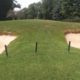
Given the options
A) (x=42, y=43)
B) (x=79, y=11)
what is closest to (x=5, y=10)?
(x=79, y=11)

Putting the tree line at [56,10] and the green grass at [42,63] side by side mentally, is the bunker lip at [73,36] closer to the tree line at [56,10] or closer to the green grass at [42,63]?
the green grass at [42,63]

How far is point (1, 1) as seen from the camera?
62.9 meters

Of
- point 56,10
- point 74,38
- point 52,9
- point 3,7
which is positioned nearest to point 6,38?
point 74,38

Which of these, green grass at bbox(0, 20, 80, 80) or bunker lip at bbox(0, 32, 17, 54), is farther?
bunker lip at bbox(0, 32, 17, 54)

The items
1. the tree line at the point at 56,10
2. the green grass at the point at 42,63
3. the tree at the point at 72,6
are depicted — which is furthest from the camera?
the tree line at the point at 56,10

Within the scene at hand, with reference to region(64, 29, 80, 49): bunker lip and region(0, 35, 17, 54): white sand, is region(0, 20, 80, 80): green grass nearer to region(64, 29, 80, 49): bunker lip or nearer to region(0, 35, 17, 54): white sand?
region(0, 35, 17, 54): white sand

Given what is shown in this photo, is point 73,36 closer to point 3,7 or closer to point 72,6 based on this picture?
point 72,6

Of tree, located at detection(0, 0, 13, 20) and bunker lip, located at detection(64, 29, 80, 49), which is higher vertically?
tree, located at detection(0, 0, 13, 20)

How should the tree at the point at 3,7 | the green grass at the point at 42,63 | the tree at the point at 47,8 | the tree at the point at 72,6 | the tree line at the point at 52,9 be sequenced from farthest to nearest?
the tree at the point at 47,8 < the tree at the point at 3,7 < the tree line at the point at 52,9 < the tree at the point at 72,6 < the green grass at the point at 42,63

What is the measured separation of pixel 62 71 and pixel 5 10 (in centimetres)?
4843

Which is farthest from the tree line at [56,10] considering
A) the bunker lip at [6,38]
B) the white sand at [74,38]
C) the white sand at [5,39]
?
the white sand at [5,39]

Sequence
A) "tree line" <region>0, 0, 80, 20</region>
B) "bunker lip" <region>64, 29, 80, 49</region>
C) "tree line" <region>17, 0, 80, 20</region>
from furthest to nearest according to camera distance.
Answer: "tree line" <region>0, 0, 80, 20</region>, "tree line" <region>17, 0, 80, 20</region>, "bunker lip" <region>64, 29, 80, 49</region>

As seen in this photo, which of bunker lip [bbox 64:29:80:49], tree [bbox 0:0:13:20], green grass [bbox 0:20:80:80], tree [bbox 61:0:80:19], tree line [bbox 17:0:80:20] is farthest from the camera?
tree [bbox 0:0:13:20]

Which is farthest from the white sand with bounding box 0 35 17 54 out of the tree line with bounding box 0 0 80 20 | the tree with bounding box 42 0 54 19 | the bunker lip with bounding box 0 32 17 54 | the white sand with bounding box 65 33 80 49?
the tree with bounding box 42 0 54 19
